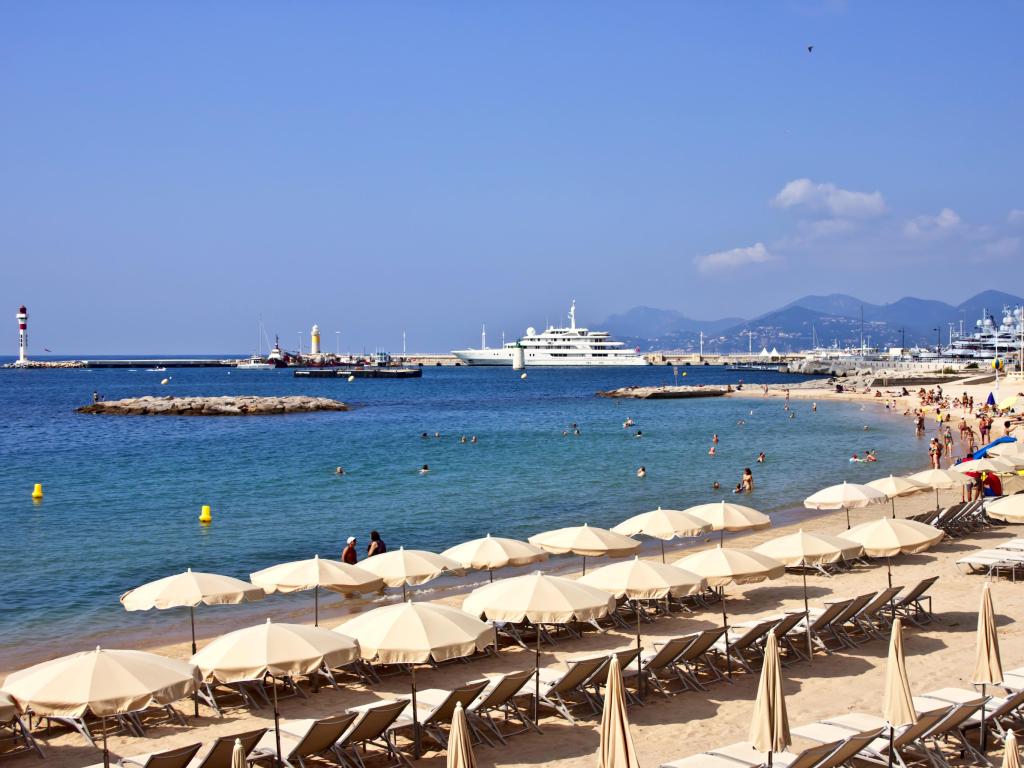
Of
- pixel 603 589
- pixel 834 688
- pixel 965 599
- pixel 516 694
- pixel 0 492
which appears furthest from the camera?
pixel 0 492

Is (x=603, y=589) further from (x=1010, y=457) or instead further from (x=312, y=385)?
(x=312, y=385)

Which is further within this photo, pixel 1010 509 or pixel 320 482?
pixel 320 482

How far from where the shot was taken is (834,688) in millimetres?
8453

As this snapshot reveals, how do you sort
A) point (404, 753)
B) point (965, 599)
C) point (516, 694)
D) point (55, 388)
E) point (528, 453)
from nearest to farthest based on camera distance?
point (404, 753) → point (516, 694) → point (965, 599) → point (528, 453) → point (55, 388)

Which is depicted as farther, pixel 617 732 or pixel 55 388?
pixel 55 388

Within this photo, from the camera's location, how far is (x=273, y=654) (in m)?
6.93

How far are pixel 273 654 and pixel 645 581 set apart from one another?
3780 mm

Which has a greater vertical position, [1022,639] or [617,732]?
[617,732]

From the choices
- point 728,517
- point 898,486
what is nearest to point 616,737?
point 728,517

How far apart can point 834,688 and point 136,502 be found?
1939cm

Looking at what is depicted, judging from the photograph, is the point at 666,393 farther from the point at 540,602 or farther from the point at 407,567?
the point at 540,602

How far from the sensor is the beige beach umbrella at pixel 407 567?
10.1 meters

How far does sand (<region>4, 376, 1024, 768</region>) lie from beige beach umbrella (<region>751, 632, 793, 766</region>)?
4.24 feet

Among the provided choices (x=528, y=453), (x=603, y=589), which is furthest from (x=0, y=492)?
(x=603, y=589)
